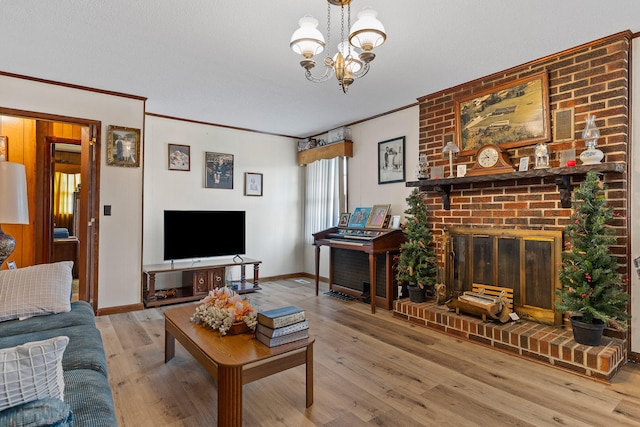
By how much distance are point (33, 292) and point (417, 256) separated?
3.30 metres

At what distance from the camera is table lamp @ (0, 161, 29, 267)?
9.05 ft

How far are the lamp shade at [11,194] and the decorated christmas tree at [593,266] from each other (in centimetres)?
430

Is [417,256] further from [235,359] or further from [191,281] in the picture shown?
[191,281]

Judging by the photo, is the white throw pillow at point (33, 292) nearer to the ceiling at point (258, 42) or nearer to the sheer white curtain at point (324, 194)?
the ceiling at point (258, 42)

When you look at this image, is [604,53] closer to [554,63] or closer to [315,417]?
[554,63]

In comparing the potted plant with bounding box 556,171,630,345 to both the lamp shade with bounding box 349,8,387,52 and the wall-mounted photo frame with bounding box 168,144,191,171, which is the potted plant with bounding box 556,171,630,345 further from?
the wall-mounted photo frame with bounding box 168,144,191,171

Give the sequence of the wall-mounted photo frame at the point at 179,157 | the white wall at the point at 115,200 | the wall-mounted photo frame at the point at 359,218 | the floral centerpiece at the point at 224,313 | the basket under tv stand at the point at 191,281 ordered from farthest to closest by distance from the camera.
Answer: the wall-mounted photo frame at the point at 179,157
the wall-mounted photo frame at the point at 359,218
the basket under tv stand at the point at 191,281
the white wall at the point at 115,200
the floral centerpiece at the point at 224,313

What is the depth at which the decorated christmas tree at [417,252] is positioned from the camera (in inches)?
147

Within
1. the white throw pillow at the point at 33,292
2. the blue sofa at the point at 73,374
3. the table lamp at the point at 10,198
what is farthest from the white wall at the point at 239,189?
the blue sofa at the point at 73,374

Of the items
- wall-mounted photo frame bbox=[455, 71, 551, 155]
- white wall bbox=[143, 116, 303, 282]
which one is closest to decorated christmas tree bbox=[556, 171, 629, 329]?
wall-mounted photo frame bbox=[455, 71, 551, 155]

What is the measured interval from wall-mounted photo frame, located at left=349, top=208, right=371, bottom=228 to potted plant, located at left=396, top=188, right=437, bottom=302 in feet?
2.82

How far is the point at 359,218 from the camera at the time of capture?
4797mm

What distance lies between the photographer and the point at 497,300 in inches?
120

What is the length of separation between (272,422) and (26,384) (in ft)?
4.34
